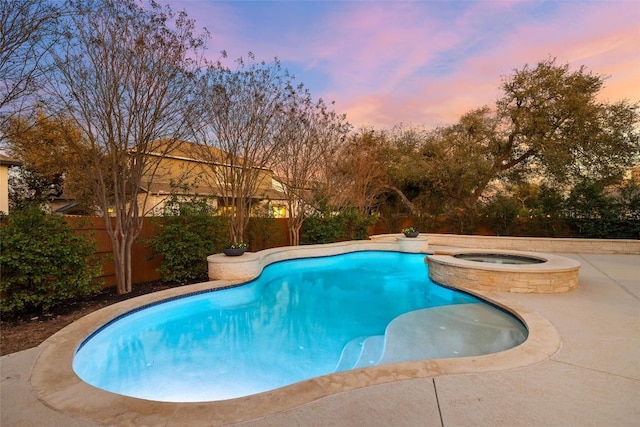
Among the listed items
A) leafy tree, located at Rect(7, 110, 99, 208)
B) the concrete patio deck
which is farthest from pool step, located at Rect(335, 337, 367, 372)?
leafy tree, located at Rect(7, 110, 99, 208)

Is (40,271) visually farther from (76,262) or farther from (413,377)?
(413,377)

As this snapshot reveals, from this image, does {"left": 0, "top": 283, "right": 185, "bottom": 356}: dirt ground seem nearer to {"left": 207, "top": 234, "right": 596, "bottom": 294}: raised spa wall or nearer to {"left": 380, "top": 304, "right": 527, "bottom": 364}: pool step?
{"left": 207, "top": 234, "right": 596, "bottom": 294}: raised spa wall

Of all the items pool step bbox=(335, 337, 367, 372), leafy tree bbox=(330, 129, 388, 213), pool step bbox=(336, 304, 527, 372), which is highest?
leafy tree bbox=(330, 129, 388, 213)

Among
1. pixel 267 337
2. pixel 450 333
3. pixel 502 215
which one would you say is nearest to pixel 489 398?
pixel 450 333

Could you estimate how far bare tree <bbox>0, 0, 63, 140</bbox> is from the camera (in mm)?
4646

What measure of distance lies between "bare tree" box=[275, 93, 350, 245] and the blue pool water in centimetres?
575

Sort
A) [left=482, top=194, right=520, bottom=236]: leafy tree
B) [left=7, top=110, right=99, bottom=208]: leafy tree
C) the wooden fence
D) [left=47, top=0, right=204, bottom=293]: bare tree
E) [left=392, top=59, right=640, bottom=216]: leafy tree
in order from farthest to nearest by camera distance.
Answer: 1. [left=482, top=194, right=520, bottom=236]: leafy tree
2. [left=392, top=59, right=640, bottom=216]: leafy tree
3. [left=7, top=110, right=99, bottom=208]: leafy tree
4. the wooden fence
5. [left=47, top=0, right=204, bottom=293]: bare tree

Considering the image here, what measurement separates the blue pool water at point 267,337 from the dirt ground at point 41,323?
0.61 m

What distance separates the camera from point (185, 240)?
7742mm

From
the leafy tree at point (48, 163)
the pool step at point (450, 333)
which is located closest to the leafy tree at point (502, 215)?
the pool step at point (450, 333)

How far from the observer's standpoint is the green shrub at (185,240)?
24.9 ft

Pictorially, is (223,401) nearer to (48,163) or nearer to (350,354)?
(350,354)

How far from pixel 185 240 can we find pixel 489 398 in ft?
22.9

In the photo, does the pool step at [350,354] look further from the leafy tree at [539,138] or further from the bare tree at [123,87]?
the leafy tree at [539,138]
